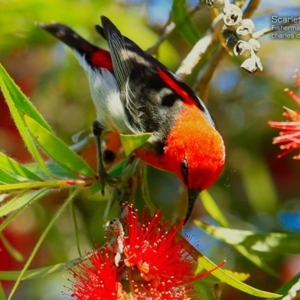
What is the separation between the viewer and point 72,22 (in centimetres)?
355

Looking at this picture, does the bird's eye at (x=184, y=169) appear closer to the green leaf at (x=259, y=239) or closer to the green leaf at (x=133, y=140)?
the green leaf at (x=259, y=239)

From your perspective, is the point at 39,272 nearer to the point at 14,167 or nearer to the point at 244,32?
the point at 14,167

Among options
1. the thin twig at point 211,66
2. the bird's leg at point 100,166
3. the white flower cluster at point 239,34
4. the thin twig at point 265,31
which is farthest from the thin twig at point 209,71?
the white flower cluster at point 239,34

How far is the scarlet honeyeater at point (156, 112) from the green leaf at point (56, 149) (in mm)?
270

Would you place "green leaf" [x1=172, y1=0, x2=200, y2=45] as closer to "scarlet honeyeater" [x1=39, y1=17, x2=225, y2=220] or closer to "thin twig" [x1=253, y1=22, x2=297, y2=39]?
"scarlet honeyeater" [x1=39, y1=17, x2=225, y2=220]

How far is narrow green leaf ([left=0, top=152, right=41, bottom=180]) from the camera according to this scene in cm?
222

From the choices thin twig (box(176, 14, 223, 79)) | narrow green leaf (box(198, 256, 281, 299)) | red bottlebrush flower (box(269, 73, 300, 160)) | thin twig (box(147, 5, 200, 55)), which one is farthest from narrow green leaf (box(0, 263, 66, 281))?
thin twig (box(147, 5, 200, 55))

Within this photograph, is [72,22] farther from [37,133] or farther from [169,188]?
[37,133]

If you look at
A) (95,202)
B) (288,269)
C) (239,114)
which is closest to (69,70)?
(95,202)

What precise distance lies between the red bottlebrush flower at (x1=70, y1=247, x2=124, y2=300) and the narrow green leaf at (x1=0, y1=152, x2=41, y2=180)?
361 mm

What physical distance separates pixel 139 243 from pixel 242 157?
195cm

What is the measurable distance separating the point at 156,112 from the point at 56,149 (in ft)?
1.83

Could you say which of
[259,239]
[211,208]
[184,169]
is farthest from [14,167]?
[259,239]

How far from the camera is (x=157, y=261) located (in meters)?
2.11
